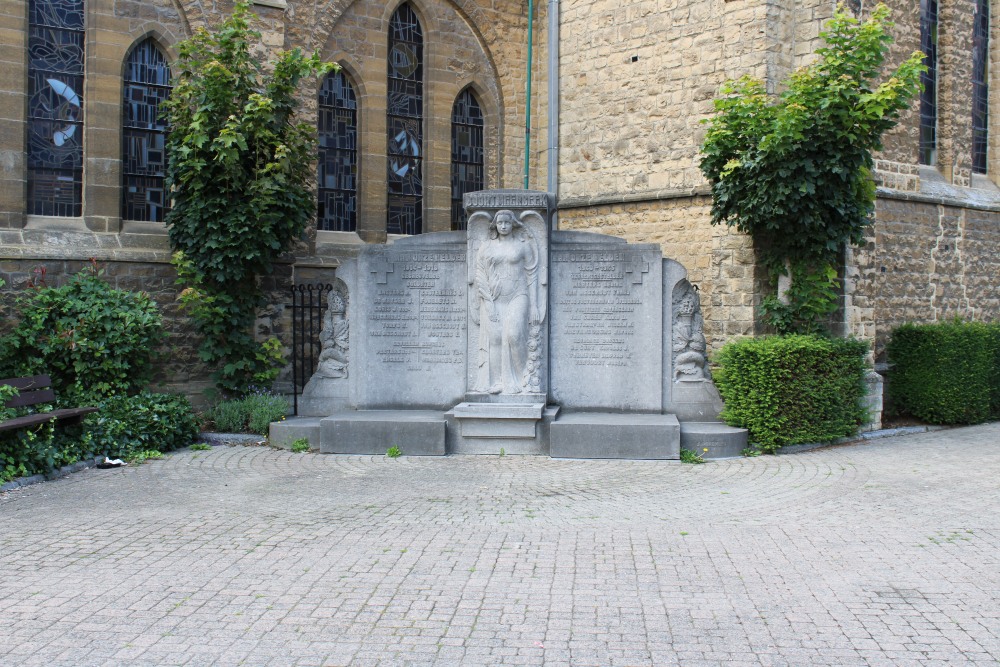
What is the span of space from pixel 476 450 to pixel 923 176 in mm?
8920

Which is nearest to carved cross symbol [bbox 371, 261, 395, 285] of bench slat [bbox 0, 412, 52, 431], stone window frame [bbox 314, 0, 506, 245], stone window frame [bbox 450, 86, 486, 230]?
stone window frame [bbox 314, 0, 506, 245]

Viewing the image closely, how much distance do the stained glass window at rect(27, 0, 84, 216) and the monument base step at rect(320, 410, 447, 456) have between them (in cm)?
537

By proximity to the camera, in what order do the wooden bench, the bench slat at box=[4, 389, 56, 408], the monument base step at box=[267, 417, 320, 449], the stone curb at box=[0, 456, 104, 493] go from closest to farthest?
the stone curb at box=[0, 456, 104, 493] → the wooden bench → the bench slat at box=[4, 389, 56, 408] → the monument base step at box=[267, 417, 320, 449]

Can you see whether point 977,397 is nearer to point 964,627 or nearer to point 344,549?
point 964,627

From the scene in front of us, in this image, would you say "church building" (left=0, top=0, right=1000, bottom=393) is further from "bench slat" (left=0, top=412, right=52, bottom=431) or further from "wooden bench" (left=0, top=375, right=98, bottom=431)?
"bench slat" (left=0, top=412, right=52, bottom=431)

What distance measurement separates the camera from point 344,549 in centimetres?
591

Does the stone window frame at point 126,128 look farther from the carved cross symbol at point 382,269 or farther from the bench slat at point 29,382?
the carved cross symbol at point 382,269

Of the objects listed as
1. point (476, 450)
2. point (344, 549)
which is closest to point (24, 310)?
point (476, 450)

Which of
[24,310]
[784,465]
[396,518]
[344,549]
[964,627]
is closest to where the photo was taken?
[964,627]

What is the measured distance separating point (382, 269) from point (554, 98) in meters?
5.96

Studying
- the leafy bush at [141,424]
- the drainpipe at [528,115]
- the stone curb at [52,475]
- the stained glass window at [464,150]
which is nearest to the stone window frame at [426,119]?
the stained glass window at [464,150]

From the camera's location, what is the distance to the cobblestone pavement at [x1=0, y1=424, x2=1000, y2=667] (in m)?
4.29

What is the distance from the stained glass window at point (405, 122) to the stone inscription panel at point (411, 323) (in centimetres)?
432

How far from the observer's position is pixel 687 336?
9.98 meters
